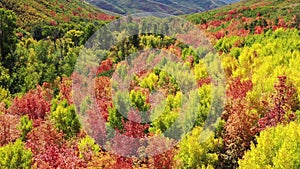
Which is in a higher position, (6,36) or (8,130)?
(6,36)

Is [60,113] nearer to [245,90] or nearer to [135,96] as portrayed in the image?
[135,96]

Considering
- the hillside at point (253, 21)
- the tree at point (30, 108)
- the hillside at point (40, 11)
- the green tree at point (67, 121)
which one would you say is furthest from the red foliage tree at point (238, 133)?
the hillside at point (40, 11)

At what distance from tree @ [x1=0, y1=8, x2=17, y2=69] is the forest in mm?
214

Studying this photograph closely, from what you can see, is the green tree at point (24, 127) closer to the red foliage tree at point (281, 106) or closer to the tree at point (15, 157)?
the tree at point (15, 157)

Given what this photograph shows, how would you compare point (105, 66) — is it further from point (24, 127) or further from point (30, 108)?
point (24, 127)

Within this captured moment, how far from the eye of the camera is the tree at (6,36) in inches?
2998

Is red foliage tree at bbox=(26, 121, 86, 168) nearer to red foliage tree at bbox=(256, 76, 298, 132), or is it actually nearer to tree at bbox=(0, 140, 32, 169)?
tree at bbox=(0, 140, 32, 169)

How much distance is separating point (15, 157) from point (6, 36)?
188 feet

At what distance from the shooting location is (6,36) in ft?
257

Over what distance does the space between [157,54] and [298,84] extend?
27.8 metres

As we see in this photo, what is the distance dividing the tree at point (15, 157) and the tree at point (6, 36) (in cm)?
5117

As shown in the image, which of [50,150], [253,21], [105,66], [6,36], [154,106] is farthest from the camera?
[253,21]

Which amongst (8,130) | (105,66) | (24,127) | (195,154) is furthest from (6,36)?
(195,154)

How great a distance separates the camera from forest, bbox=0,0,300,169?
27891mm
